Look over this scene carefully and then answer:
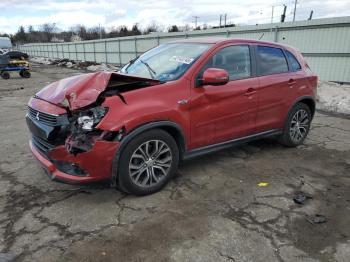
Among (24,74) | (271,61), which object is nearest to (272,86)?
(271,61)

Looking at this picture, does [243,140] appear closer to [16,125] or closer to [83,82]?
[83,82]

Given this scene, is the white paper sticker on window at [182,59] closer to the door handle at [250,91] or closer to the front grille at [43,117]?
the door handle at [250,91]

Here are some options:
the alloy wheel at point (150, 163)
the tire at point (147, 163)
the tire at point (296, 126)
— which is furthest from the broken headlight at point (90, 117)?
the tire at point (296, 126)

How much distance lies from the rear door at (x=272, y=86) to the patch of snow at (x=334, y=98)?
4.84 meters

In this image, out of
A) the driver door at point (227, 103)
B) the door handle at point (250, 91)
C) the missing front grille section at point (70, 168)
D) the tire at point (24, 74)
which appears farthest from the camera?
the tire at point (24, 74)

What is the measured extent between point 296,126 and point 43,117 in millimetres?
4089

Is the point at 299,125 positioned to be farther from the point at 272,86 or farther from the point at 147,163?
the point at 147,163

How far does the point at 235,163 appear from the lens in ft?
16.8

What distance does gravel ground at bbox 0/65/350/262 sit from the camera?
9.87 feet

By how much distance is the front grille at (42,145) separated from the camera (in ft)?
12.2

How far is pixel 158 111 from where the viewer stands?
3770 millimetres

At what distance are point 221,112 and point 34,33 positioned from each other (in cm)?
10855

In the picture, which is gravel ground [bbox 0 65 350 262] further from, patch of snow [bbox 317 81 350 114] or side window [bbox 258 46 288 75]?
patch of snow [bbox 317 81 350 114]

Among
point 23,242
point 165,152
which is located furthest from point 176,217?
point 23,242
